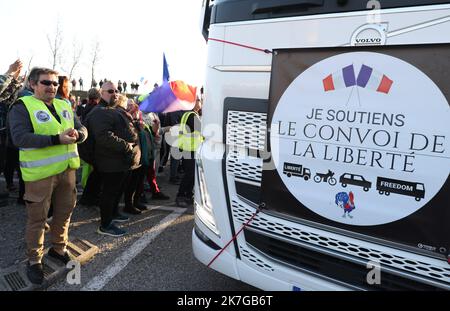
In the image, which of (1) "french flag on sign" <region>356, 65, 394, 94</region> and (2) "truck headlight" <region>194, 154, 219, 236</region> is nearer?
(1) "french flag on sign" <region>356, 65, 394, 94</region>

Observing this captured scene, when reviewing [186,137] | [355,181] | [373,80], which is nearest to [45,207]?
[355,181]

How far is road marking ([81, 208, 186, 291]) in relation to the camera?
3045 mm

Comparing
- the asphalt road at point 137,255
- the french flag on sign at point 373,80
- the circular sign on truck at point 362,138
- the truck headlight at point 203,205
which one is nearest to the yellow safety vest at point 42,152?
the asphalt road at point 137,255

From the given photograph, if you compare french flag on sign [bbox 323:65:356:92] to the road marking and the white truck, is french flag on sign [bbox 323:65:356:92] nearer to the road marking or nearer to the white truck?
the white truck

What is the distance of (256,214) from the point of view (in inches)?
94.0

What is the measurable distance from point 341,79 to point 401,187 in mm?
704

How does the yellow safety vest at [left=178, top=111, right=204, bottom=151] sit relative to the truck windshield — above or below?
below

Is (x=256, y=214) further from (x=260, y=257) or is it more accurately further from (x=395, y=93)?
(x=395, y=93)

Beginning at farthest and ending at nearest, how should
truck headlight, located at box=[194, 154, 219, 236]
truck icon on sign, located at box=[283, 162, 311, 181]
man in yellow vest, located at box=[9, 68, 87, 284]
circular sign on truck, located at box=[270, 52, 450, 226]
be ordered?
man in yellow vest, located at box=[9, 68, 87, 284] → truck headlight, located at box=[194, 154, 219, 236] → truck icon on sign, located at box=[283, 162, 311, 181] → circular sign on truck, located at box=[270, 52, 450, 226]

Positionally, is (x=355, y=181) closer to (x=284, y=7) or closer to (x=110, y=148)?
(x=284, y=7)

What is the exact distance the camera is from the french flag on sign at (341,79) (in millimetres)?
2004

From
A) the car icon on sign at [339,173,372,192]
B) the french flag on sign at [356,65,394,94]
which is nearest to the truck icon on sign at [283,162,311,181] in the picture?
the car icon on sign at [339,173,372,192]

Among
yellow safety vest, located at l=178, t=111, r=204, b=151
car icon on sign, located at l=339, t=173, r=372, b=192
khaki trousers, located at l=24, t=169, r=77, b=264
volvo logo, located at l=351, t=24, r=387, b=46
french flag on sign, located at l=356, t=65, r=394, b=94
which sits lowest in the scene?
khaki trousers, located at l=24, t=169, r=77, b=264
